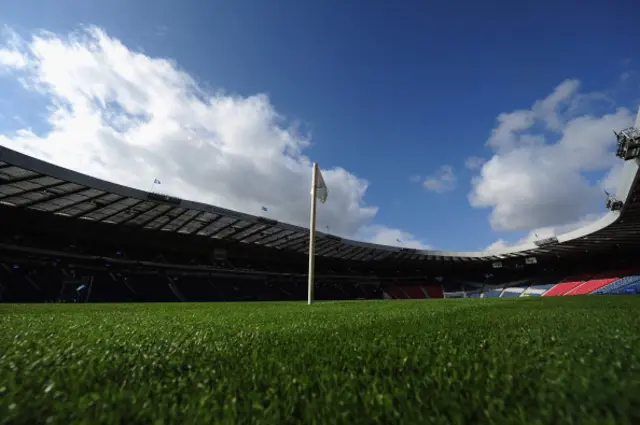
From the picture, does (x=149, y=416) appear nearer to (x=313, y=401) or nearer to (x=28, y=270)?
(x=313, y=401)

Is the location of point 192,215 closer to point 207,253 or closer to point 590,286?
point 207,253

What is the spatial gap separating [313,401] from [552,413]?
583 millimetres

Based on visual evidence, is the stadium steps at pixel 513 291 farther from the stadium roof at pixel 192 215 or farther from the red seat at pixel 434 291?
the red seat at pixel 434 291

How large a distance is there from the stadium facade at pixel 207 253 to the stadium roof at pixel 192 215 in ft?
0.30

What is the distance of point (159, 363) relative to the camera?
1.36m

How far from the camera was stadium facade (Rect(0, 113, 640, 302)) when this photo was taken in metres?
22.2

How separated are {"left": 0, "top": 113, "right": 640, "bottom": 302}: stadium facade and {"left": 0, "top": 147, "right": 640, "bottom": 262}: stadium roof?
9cm

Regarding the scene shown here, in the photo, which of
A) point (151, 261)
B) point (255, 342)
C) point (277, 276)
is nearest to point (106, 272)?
point (151, 261)

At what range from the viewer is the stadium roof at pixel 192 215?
62.5ft

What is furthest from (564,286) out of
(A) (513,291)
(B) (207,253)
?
(B) (207,253)

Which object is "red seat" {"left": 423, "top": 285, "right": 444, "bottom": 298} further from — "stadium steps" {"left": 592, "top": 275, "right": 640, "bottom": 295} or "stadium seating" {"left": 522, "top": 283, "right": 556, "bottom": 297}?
"stadium steps" {"left": 592, "top": 275, "right": 640, "bottom": 295}

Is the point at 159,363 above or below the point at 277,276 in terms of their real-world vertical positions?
below

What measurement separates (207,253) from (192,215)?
12.8 metres

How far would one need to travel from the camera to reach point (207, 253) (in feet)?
130
